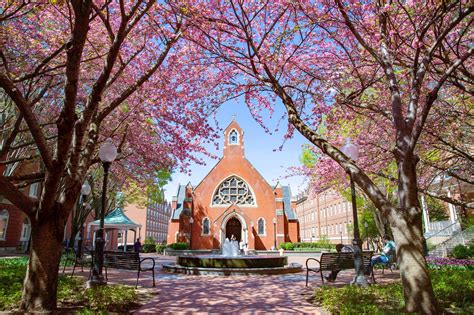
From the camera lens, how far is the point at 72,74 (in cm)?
540

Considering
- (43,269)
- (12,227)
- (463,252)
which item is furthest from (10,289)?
(12,227)

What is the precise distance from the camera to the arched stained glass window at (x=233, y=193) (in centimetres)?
3441

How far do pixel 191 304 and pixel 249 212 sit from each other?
27.1m

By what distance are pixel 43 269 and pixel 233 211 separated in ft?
91.8

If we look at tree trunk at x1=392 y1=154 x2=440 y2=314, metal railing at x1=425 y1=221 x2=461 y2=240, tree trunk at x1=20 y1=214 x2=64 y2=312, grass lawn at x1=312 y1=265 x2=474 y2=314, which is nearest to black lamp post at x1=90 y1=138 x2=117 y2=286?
tree trunk at x1=20 y1=214 x2=64 y2=312

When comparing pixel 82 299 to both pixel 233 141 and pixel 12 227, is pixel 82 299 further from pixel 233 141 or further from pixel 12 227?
pixel 233 141

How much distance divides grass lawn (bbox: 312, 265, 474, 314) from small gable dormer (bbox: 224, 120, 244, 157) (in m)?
28.7

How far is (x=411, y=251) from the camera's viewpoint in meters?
5.36

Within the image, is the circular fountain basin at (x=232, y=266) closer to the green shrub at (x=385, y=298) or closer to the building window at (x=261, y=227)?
the green shrub at (x=385, y=298)

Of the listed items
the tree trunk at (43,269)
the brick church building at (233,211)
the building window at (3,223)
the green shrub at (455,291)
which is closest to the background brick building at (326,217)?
the brick church building at (233,211)

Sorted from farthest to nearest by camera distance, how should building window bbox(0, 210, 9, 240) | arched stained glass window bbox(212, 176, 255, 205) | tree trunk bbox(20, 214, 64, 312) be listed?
1. arched stained glass window bbox(212, 176, 255, 205)
2. building window bbox(0, 210, 9, 240)
3. tree trunk bbox(20, 214, 64, 312)

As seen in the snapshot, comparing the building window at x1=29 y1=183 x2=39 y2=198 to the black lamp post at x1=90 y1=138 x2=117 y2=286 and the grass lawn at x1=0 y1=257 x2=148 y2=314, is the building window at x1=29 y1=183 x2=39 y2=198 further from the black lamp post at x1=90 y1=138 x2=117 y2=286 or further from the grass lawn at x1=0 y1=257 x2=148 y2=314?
the black lamp post at x1=90 y1=138 x2=117 y2=286

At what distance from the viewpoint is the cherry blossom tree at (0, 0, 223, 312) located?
5.45 meters

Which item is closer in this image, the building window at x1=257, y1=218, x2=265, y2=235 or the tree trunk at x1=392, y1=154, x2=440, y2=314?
the tree trunk at x1=392, y1=154, x2=440, y2=314
